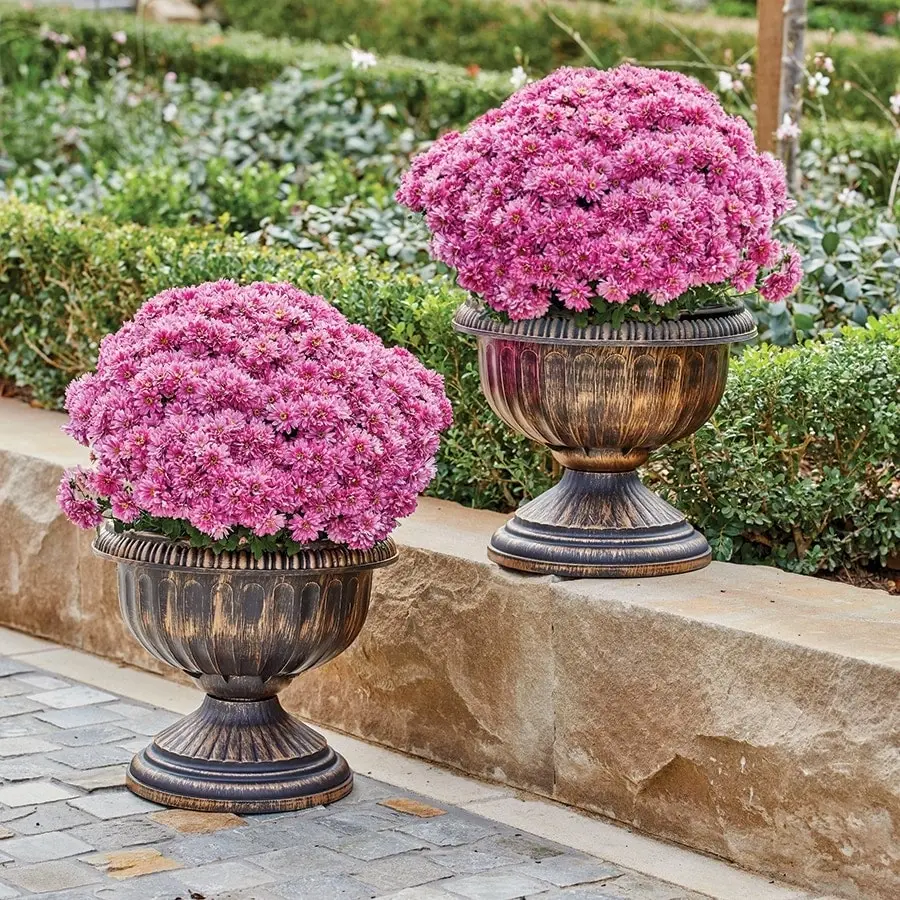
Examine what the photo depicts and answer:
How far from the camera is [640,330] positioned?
4359 millimetres

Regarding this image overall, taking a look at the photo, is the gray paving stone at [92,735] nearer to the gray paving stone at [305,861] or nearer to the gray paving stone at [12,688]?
the gray paving stone at [12,688]

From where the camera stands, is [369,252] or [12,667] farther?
[369,252]

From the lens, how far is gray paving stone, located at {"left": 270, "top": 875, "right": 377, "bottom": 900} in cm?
388

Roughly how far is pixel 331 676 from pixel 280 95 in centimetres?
533

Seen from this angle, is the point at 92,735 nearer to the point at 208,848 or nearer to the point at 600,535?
the point at 208,848

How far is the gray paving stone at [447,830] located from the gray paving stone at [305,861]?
23cm

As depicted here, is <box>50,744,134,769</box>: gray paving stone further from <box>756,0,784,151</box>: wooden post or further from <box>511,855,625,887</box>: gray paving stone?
<box>756,0,784,151</box>: wooden post

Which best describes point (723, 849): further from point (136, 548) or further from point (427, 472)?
point (136, 548)

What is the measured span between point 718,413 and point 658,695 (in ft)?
3.11

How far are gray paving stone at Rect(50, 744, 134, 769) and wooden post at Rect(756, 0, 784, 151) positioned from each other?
364 cm

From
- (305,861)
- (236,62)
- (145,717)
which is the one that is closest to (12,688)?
(145,717)

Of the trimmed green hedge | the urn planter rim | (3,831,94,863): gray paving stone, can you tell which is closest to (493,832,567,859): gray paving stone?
the urn planter rim

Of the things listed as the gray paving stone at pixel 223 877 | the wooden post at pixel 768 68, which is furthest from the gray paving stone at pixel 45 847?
the wooden post at pixel 768 68

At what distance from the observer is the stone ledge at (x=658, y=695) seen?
388 cm
